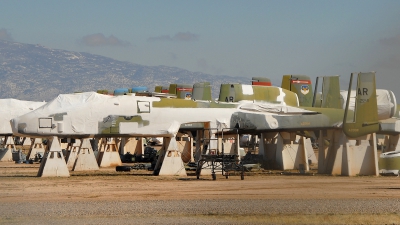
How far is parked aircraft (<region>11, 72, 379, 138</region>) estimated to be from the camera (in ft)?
121

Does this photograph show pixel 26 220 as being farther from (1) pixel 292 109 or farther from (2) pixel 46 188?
(1) pixel 292 109

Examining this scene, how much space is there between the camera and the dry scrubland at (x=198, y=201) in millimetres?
21234

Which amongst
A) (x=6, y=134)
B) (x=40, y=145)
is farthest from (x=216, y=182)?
(x=40, y=145)

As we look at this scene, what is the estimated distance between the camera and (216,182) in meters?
33.8

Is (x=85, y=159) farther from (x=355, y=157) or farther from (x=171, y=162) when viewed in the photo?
(x=355, y=157)

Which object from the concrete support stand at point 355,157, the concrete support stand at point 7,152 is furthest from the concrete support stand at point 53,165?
the concrete support stand at point 7,152

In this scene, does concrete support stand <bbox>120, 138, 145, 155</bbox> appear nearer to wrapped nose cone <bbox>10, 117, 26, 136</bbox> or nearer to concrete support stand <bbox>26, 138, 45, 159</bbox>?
concrete support stand <bbox>26, 138, 45, 159</bbox>

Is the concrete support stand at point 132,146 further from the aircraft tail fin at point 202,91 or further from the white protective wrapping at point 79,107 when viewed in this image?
the white protective wrapping at point 79,107

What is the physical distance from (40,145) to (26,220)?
4842 cm

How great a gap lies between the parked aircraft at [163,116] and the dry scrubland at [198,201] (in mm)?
2655

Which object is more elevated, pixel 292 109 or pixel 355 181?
pixel 292 109

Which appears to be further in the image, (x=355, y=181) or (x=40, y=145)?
(x=40, y=145)

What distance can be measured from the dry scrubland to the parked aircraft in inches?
105

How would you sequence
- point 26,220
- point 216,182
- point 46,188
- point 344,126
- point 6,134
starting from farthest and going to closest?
1. point 6,134
2. point 344,126
3. point 216,182
4. point 46,188
5. point 26,220
